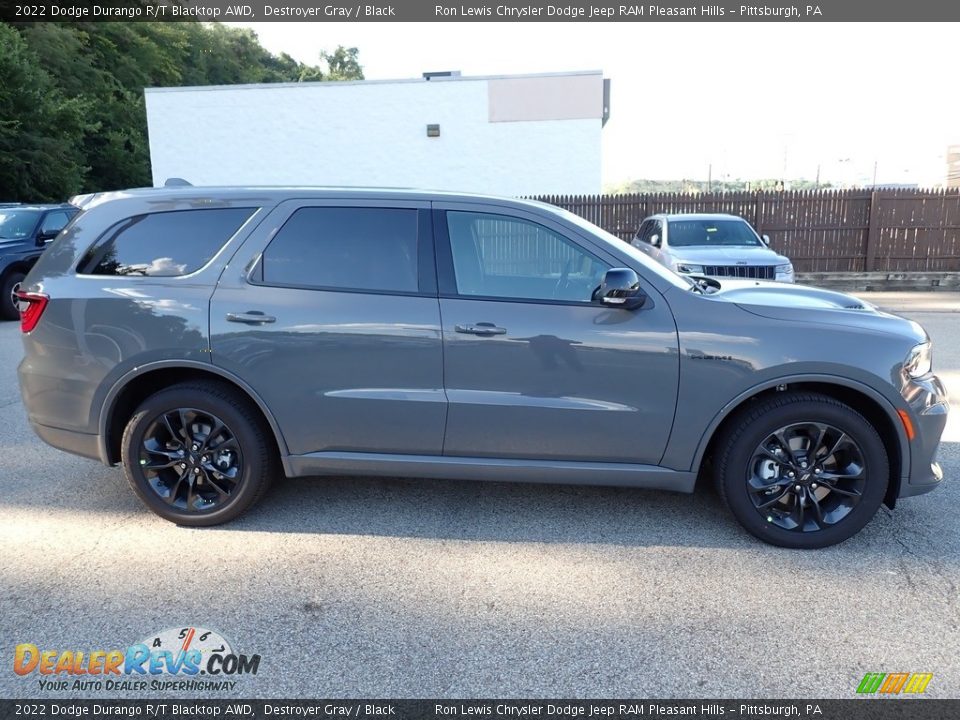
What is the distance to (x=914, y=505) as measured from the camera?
4.12 meters

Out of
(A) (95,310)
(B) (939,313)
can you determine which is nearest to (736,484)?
(A) (95,310)

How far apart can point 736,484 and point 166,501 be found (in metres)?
3.11

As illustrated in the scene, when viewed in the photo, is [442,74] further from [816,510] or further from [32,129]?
[816,510]

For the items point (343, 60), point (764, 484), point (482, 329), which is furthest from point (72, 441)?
point (343, 60)

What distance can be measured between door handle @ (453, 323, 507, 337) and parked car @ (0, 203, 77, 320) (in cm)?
1042

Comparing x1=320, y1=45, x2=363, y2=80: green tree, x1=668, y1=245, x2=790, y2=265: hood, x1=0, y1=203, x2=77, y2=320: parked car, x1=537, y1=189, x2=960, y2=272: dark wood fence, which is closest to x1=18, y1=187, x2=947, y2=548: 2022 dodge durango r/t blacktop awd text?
x1=668, y1=245, x2=790, y2=265: hood

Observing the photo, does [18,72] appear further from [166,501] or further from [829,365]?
[829,365]

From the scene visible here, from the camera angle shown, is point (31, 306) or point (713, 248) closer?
point (31, 306)

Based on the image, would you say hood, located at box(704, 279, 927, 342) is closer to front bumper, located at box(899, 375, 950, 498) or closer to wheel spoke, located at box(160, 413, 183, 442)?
front bumper, located at box(899, 375, 950, 498)

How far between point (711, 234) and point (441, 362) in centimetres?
891

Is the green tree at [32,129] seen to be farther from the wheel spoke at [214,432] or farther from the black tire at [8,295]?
the wheel spoke at [214,432]

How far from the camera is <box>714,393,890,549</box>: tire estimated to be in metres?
3.47

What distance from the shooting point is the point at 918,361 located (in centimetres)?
350

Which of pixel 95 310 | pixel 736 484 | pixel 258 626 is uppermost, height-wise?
pixel 95 310
